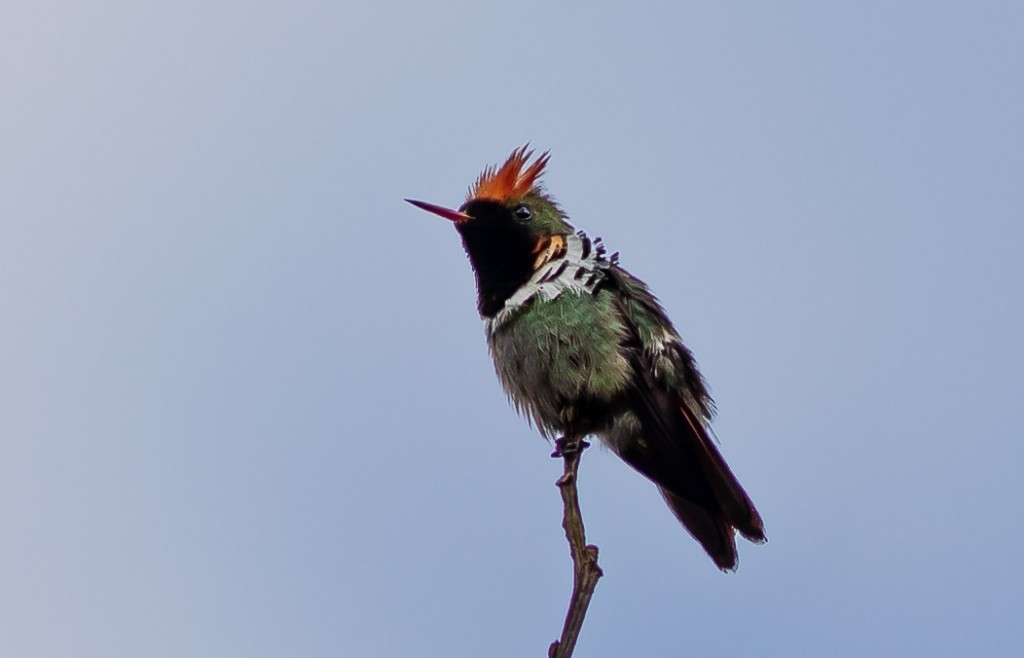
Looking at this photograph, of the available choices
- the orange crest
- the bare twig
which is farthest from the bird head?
the bare twig

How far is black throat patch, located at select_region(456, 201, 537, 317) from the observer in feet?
21.5

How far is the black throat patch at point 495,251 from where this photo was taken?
6.54 metres

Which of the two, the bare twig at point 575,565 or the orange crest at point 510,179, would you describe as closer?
the bare twig at point 575,565

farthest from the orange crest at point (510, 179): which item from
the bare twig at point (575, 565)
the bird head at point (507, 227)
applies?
the bare twig at point (575, 565)

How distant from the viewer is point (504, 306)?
645cm

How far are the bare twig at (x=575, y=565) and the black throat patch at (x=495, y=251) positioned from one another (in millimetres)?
2002

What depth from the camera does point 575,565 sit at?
12.3ft

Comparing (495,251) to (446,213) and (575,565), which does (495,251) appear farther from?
(575,565)

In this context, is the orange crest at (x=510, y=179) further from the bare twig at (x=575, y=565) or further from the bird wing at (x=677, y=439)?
the bare twig at (x=575, y=565)

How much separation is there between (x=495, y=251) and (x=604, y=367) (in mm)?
966

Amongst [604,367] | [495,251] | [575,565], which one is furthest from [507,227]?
[575,565]

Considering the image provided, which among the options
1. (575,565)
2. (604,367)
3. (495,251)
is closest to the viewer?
(575,565)

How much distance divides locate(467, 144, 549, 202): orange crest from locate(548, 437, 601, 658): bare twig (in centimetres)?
268

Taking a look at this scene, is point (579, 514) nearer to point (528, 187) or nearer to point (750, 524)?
point (750, 524)
